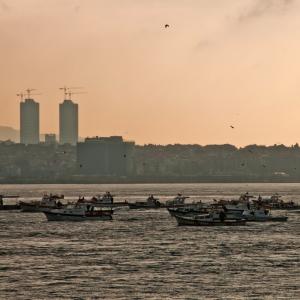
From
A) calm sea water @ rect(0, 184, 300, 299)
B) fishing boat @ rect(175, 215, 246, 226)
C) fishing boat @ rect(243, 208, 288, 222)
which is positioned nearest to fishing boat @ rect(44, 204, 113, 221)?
calm sea water @ rect(0, 184, 300, 299)

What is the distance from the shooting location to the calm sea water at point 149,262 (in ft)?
226

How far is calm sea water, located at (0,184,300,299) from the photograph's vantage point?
69000 millimetres

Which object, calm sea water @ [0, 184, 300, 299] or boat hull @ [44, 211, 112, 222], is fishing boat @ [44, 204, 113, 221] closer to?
boat hull @ [44, 211, 112, 222]

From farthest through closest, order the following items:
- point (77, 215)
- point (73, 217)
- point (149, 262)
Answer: point (77, 215)
point (73, 217)
point (149, 262)

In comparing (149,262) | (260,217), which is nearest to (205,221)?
(260,217)

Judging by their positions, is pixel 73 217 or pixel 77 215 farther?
pixel 77 215

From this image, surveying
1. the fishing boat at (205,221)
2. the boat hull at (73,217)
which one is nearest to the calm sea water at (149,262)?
the fishing boat at (205,221)

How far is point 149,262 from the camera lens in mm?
83750

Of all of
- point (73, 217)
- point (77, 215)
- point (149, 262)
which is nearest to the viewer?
point (149, 262)

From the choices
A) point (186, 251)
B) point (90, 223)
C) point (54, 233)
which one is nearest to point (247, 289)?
point (186, 251)

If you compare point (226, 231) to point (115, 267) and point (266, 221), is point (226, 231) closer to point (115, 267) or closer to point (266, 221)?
point (266, 221)

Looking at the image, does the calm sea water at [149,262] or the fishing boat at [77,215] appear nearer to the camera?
the calm sea water at [149,262]

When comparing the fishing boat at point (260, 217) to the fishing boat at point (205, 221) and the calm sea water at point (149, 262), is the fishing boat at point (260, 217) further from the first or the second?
the calm sea water at point (149, 262)

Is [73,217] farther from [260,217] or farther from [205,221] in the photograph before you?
[260,217]
